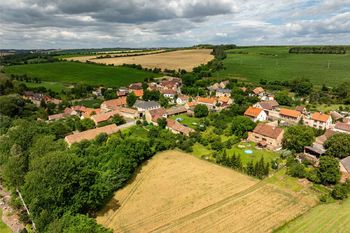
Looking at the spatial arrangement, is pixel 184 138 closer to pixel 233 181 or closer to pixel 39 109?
pixel 233 181

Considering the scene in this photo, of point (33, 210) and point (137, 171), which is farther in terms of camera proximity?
point (137, 171)

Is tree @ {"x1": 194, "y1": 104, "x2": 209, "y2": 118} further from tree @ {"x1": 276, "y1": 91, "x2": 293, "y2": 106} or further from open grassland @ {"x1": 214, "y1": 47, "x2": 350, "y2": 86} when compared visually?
open grassland @ {"x1": 214, "y1": 47, "x2": 350, "y2": 86}

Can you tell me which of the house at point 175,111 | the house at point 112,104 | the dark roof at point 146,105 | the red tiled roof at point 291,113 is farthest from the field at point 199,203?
the house at point 112,104

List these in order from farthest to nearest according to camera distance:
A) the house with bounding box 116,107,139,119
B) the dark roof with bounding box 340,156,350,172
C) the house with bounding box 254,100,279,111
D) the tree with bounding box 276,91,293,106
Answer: the tree with bounding box 276,91,293,106, the house with bounding box 254,100,279,111, the house with bounding box 116,107,139,119, the dark roof with bounding box 340,156,350,172

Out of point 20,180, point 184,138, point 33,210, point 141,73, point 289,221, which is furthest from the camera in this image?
point 141,73

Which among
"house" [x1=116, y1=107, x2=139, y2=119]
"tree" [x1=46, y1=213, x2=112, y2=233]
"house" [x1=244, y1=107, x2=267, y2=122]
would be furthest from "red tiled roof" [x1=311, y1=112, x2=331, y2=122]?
"tree" [x1=46, y1=213, x2=112, y2=233]

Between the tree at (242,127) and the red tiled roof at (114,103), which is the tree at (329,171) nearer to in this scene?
the tree at (242,127)

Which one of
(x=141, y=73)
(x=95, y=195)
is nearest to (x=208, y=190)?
(x=95, y=195)
